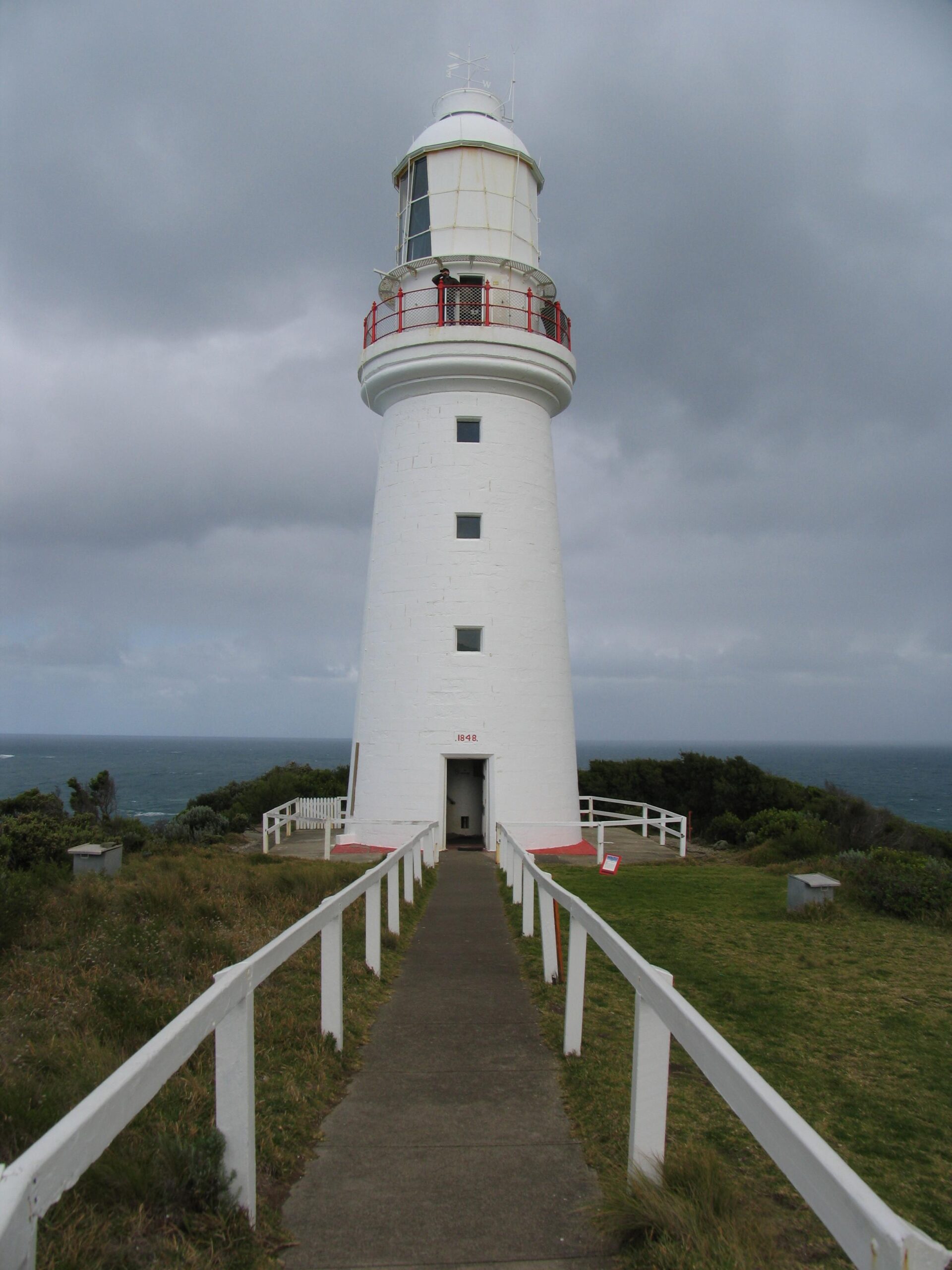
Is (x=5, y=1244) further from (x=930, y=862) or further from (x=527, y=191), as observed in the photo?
(x=527, y=191)

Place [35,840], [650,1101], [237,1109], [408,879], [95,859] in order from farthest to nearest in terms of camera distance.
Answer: [35,840], [95,859], [408,879], [650,1101], [237,1109]

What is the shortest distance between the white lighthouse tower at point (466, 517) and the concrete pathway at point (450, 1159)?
416 inches

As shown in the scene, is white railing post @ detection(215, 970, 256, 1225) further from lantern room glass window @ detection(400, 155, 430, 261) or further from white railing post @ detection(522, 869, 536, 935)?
lantern room glass window @ detection(400, 155, 430, 261)

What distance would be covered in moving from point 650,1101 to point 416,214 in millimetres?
19396

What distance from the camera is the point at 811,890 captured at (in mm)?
11336

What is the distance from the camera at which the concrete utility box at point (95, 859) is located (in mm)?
12930

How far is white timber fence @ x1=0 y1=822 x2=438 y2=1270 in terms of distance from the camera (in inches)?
86.4

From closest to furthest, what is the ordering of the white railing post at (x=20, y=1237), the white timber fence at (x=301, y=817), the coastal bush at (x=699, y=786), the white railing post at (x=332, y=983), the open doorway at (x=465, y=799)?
the white railing post at (x=20, y=1237)
the white railing post at (x=332, y=983)
the white timber fence at (x=301, y=817)
the open doorway at (x=465, y=799)
the coastal bush at (x=699, y=786)

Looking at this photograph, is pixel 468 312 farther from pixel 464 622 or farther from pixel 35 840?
pixel 35 840

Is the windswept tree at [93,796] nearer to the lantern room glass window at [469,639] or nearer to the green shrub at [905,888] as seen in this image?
the lantern room glass window at [469,639]

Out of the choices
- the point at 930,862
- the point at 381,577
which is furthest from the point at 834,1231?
the point at 381,577

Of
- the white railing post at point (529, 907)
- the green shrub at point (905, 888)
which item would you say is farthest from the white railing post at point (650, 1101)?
the green shrub at point (905, 888)

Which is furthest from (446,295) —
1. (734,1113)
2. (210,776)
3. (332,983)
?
(210,776)

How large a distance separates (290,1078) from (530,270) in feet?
57.1
